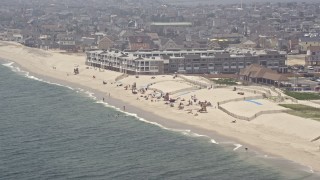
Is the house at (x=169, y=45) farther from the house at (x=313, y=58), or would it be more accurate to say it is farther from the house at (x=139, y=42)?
the house at (x=313, y=58)

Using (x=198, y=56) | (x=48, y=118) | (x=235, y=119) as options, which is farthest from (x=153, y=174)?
(x=198, y=56)

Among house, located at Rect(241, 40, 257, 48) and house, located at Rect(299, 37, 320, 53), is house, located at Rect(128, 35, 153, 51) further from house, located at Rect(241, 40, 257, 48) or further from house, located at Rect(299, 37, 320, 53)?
house, located at Rect(299, 37, 320, 53)

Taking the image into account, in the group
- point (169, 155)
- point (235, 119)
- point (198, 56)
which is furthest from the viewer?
point (198, 56)

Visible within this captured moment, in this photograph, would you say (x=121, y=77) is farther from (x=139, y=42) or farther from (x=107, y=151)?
(x=107, y=151)

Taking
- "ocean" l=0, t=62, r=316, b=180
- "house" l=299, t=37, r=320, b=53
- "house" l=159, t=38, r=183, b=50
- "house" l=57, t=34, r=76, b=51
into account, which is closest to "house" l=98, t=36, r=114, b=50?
"house" l=57, t=34, r=76, b=51

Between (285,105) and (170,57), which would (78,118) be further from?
(170,57)
